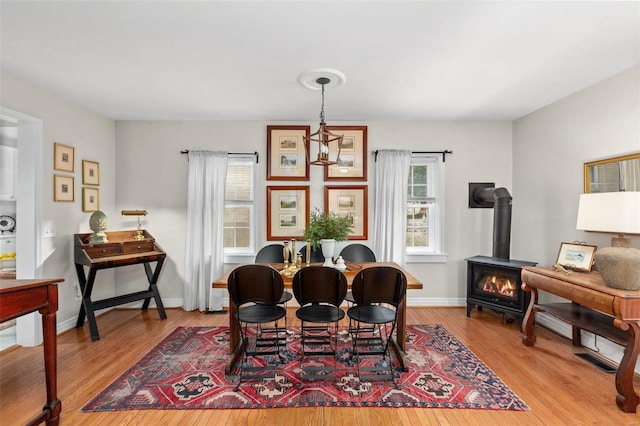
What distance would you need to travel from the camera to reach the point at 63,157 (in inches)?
127

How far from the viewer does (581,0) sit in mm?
1748

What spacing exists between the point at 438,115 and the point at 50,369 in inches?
176

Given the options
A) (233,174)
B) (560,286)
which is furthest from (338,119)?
(560,286)

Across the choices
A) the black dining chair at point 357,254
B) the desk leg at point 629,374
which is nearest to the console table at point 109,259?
the black dining chair at point 357,254

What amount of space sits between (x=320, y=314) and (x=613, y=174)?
2992 millimetres

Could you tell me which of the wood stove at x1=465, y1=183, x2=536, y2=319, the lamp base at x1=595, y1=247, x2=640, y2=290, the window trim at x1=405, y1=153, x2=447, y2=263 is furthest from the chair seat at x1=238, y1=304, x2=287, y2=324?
the wood stove at x1=465, y1=183, x2=536, y2=319

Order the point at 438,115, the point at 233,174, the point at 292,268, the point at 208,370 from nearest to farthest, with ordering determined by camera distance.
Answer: the point at 208,370
the point at 292,268
the point at 438,115
the point at 233,174

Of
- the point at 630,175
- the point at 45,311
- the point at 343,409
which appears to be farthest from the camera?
the point at 630,175

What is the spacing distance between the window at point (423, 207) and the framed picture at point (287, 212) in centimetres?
152

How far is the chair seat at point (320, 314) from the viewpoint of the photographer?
2.35m

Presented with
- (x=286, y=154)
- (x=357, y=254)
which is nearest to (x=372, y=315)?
(x=357, y=254)

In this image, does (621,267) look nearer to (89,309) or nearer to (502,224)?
(502,224)

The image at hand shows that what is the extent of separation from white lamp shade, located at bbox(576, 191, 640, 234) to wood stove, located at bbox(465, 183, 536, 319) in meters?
0.99

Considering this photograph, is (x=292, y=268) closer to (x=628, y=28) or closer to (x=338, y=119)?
(x=338, y=119)
